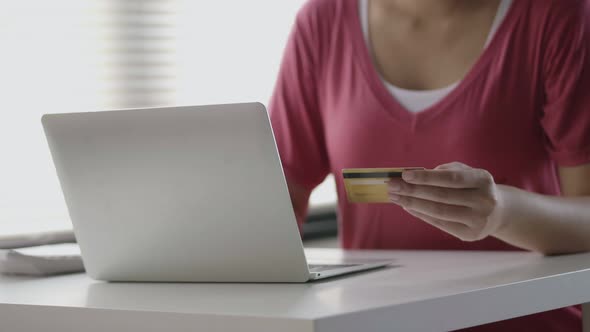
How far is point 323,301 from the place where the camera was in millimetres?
881

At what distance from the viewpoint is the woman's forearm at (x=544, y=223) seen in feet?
4.03

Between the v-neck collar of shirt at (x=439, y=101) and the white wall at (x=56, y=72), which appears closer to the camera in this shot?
the v-neck collar of shirt at (x=439, y=101)

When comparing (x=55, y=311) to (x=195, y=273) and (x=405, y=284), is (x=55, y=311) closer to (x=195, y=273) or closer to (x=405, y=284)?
(x=195, y=273)

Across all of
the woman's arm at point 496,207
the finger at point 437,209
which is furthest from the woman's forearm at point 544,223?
the finger at point 437,209

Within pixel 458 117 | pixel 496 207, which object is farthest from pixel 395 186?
pixel 458 117

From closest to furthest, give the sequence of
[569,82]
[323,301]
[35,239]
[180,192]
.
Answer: [323,301] → [180,192] → [569,82] → [35,239]

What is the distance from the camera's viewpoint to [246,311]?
85 centimetres

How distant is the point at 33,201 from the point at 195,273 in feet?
2.99

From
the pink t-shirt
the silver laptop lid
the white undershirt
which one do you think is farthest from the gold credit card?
the white undershirt

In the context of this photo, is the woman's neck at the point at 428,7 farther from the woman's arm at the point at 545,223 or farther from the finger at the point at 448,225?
the finger at the point at 448,225

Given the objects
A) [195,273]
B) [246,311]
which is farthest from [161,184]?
[246,311]

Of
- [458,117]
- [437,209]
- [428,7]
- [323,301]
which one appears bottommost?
[323,301]

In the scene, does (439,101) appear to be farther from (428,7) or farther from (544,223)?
(544,223)

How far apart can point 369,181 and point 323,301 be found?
0.83ft
